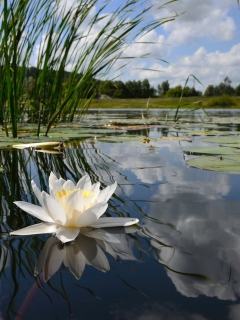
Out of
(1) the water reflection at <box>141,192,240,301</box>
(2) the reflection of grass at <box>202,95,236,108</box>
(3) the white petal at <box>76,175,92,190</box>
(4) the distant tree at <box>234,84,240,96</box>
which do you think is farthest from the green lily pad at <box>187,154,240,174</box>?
(4) the distant tree at <box>234,84,240,96</box>

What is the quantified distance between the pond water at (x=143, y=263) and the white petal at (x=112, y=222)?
0.01 metres

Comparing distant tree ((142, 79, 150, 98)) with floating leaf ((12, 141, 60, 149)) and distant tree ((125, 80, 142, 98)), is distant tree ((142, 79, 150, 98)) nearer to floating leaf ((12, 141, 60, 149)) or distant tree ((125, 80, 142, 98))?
floating leaf ((12, 141, 60, 149))

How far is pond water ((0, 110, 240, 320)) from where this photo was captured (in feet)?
1.13

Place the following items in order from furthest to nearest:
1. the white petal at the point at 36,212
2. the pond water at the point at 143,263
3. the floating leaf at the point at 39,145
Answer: the floating leaf at the point at 39,145
the white petal at the point at 36,212
the pond water at the point at 143,263

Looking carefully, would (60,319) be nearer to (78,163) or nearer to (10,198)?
(10,198)

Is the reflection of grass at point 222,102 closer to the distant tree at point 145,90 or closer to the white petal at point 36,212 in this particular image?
the distant tree at point 145,90

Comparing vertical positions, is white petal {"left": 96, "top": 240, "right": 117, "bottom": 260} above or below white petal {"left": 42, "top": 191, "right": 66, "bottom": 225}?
below

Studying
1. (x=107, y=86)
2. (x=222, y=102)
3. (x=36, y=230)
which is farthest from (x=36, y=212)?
(x=222, y=102)

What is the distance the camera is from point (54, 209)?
1.73ft

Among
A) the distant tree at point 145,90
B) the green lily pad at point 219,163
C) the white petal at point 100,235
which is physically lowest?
the green lily pad at point 219,163

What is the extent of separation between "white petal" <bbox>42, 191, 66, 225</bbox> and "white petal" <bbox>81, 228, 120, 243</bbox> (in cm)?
4

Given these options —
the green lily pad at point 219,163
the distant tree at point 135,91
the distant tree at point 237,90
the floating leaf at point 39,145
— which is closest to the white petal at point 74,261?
the green lily pad at point 219,163

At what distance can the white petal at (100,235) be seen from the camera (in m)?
0.53

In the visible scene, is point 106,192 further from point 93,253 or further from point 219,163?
point 219,163
